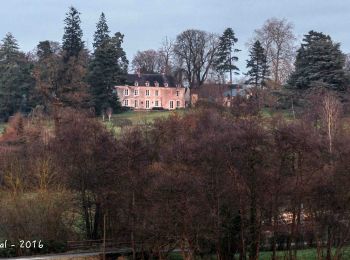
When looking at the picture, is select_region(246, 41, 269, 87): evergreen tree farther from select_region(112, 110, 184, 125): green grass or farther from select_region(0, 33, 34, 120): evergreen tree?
select_region(0, 33, 34, 120): evergreen tree

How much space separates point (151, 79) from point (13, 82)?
2349 centimetres

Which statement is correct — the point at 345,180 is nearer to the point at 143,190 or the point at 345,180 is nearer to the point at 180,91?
the point at 143,190

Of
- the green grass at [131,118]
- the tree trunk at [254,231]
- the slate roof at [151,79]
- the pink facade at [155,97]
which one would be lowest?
the tree trunk at [254,231]

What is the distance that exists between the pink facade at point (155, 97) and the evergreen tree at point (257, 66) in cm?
1147

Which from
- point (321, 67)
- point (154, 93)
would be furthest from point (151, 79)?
point (321, 67)

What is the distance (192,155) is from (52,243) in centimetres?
1026

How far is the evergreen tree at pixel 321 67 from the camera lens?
66375 mm

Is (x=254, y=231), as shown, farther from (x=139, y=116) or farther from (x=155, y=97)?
(x=155, y=97)

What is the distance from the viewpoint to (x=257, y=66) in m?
84.8

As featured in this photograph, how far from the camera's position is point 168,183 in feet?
96.2

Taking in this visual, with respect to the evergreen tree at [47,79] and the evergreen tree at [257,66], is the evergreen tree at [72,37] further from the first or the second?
the evergreen tree at [257,66]

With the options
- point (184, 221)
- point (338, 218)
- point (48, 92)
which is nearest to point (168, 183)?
point (184, 221)

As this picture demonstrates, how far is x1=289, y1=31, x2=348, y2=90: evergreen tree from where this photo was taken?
6638 centimetres

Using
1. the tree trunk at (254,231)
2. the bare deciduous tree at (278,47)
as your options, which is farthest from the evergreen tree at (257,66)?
the tree trunk at (254,231)
